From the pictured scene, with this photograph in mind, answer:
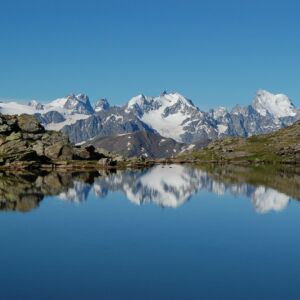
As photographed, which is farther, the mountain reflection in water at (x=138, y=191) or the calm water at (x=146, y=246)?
the mountain reflection in water at (x=138, y=191)

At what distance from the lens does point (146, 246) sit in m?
69.7

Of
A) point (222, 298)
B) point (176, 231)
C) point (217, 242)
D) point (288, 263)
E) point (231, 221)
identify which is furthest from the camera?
point (231, 221)

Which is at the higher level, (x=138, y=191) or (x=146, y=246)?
(x=138, y=191)

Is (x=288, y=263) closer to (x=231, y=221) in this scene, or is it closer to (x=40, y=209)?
(x=231, y=221)

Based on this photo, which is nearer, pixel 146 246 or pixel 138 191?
pixel 146 246

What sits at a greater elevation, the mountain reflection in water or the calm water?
the mountain reflection in water

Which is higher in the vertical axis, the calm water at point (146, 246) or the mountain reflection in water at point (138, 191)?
the mountain reflection in water at point (138, 191)

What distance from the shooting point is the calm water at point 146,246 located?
5000cm

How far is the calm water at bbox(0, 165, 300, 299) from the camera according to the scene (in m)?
50.0

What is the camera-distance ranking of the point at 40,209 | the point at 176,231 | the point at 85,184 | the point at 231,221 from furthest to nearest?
the point at 85,184 < the point at 40,209 < the point at 231,221 < the point at 176,231

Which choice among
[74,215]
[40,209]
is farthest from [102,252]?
[40,209]

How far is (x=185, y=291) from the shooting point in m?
48.9

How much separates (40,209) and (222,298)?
209ft

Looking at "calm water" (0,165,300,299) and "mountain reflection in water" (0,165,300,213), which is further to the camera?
"mountain reflection in water" (0,165,300,213)
